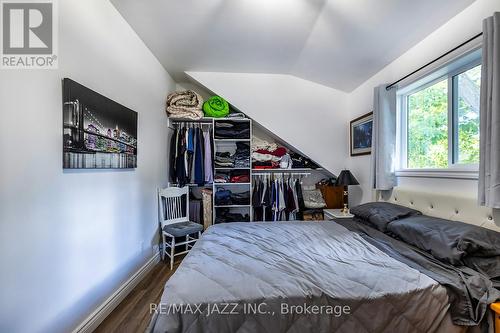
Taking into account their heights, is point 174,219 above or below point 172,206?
below

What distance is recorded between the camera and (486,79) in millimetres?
1355

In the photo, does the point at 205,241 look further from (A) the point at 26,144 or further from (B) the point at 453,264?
(B) the point at 453,264

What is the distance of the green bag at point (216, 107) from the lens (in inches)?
125

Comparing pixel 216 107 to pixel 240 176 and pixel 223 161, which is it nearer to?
pixel 223 161

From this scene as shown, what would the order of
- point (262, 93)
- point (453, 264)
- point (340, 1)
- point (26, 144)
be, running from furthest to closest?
point (262, 93) < point (340, 1) < point (453, 264) < point (26, 144)

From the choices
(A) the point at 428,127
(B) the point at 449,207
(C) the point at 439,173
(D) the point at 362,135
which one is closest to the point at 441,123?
(A) the point at 428,127

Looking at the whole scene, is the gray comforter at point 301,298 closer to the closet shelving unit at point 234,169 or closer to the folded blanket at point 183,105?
the closet shelving unit at point 234,169

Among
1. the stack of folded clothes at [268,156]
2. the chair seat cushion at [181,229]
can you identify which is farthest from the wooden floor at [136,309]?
the stack of folded clothes at [268,156]

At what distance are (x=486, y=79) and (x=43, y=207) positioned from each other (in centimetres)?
263

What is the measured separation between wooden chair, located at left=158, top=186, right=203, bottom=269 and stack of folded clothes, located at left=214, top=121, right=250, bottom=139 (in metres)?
0.90

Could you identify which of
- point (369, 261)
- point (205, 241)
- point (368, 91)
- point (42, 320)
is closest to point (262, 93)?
point (368, 91)

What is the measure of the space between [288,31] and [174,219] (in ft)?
8.03

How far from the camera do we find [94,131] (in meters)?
1.56

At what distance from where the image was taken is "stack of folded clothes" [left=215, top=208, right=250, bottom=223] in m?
3.20
